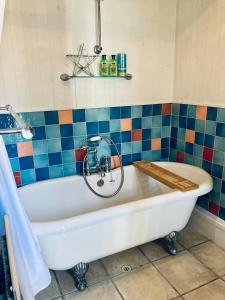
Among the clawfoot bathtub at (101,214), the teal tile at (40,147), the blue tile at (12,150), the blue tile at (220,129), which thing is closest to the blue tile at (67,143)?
the teal tile at (40,147)

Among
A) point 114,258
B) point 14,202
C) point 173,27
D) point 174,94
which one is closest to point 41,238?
point 14,202

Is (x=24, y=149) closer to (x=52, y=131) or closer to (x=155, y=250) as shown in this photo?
(x=52, y=131)

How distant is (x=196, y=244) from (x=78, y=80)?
169cm

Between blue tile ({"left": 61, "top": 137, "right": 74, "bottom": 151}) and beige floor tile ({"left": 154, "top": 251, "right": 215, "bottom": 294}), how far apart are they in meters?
1.15

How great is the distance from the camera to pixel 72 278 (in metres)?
1.73

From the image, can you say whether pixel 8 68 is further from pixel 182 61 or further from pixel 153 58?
pixel 182 61

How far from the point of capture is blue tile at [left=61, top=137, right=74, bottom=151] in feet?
6.73

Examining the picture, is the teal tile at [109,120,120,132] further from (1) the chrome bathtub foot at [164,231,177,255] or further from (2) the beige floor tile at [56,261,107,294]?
(2) the beige floor tile at [56,261,107,294]

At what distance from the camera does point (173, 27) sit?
224 centimetres

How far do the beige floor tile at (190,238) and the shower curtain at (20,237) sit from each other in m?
1.25

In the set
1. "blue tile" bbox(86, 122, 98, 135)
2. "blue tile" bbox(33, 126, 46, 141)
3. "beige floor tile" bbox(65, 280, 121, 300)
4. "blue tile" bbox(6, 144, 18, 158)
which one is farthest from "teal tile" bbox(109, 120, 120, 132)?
"beige floor tile" bbox(65, 280, 121, 300)

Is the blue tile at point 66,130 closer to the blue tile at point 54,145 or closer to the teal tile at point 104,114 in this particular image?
the blue tile at point 54,145

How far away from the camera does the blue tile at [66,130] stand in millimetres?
2020

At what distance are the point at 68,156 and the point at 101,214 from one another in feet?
2.59
